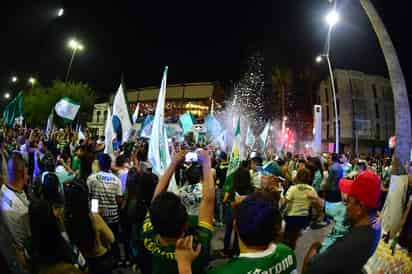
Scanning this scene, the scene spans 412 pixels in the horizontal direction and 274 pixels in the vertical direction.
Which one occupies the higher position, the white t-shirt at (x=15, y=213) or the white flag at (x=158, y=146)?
the white flag at (x=158, y=146)

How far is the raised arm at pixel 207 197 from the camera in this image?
2509 mm

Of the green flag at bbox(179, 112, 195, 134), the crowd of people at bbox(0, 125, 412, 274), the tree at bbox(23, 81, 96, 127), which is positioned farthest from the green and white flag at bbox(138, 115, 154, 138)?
the tree at bbox(23, 81, 96, 127)

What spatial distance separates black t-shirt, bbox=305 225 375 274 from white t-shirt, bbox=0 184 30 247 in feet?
8.67

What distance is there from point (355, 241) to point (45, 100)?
175 ft

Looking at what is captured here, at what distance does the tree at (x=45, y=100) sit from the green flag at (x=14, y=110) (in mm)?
36183

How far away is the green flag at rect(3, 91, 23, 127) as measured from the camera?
1229 cm

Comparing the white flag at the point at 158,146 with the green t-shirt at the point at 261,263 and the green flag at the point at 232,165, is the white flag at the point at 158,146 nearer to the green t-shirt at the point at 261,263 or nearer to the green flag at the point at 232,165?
the green flag at the point at 232,165

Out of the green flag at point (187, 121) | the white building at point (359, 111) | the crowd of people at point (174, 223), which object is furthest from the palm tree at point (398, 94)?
the white building at point (359, 111)

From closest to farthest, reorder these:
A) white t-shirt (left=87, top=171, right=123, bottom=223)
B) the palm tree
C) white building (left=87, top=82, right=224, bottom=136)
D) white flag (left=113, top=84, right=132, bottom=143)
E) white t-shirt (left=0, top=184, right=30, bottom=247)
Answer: white t-shirt (left=0, top=184, right=30, bottom=247) < white t-shirt (left=87, top=171, right=123, bottom=223) < the palm tree < white flag (left=113, top=84, right=132, bottom=143) < white building (left=87, top=82, right=224, bottom=136)

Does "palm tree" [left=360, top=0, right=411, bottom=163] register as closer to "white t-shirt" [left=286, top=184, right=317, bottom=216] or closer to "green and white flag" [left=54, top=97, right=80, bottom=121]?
"white t-shirt" [left=286, top=184, right=317, bottom=216]

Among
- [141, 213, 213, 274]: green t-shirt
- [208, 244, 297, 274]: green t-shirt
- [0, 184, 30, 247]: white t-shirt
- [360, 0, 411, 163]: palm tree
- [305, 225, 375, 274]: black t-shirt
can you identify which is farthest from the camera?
[360, 0, 411, 163]: palm tree

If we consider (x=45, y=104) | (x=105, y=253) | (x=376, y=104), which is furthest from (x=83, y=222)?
(x=376, y=104)

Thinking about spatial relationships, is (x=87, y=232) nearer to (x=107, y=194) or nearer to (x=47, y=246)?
(x=47, y=246)

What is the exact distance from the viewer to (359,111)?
185ft
